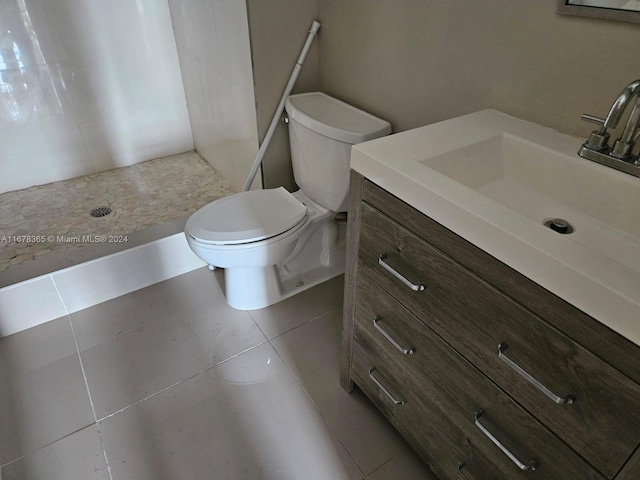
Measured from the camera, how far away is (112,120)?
2473 millimetres

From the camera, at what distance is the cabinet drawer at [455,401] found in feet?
2.38

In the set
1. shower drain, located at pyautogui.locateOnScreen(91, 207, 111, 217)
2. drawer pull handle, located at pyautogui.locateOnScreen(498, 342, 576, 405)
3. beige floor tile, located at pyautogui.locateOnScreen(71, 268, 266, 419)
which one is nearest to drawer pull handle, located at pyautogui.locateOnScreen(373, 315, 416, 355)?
drawer pull handle, located at pyautogui.locateOnScreen(498, 342, 576, 405)

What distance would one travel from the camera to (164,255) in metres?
1.82

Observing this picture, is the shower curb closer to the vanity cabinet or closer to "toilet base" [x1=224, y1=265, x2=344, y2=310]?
"toilet base" [x1=224, y1=265, x2=344, y2=310]

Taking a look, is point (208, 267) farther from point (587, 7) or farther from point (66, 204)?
point (587, 7)

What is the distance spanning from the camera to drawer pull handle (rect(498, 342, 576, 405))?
639 mm

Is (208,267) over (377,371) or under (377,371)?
under

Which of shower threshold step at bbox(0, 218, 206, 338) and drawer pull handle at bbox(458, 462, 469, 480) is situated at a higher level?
drawer pull handle at bbox(458, 462, 469, 480)

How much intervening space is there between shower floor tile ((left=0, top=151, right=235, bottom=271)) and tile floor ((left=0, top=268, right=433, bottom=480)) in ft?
1.39

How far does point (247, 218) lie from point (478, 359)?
97cm

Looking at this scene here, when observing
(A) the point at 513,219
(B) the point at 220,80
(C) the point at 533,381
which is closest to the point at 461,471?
(C) the point at 533,381

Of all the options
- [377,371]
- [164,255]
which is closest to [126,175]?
[164,255]

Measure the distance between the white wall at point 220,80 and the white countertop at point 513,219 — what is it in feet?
3.29

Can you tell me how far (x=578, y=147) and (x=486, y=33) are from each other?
390mm
